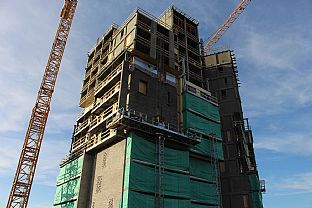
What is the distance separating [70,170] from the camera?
2076 inches

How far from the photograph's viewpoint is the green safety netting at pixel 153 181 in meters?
37.3

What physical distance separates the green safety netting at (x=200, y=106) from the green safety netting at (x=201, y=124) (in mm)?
1128

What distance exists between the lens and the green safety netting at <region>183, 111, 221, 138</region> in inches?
1968

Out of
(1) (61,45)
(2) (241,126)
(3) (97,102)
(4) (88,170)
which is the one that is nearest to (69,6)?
(1) (61,45)

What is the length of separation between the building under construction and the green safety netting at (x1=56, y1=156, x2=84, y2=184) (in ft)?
0.69

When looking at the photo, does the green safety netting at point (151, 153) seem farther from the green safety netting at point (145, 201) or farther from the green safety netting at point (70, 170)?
the green safety netting at point (70, 170)

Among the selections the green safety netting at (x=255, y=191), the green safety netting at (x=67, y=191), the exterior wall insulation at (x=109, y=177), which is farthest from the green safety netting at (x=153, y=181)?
the green safety netting at (x=255, y=191)

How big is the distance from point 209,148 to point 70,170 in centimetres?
2629

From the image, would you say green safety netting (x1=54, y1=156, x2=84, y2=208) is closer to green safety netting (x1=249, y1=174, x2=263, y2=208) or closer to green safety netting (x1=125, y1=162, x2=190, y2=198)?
green safety netting (x1=125, y1=162, x2=190, y2=198)

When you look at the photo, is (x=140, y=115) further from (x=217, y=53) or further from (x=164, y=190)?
(x=217, y=53)

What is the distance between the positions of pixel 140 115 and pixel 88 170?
14518mm

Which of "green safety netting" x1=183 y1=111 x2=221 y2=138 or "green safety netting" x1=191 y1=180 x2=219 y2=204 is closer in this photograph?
"green safety netting" x1=191 y1=180 x2=219 y2=204

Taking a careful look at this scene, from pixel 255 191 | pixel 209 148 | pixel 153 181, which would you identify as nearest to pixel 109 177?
pixel 153 181

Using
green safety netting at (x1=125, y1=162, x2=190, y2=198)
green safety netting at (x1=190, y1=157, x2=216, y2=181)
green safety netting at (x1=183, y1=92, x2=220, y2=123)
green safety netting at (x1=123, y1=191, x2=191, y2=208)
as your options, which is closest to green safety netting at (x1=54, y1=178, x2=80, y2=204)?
green safety netting at (x1=125, y1=162, x2=190, y2=198)
